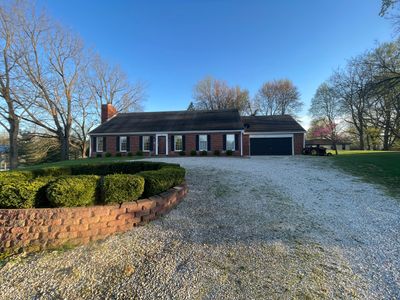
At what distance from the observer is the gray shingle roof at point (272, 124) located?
73.4 ft

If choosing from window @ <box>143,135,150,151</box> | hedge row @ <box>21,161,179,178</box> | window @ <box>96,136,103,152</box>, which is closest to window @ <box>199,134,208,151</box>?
window @ <box>143,135,150,151</box>

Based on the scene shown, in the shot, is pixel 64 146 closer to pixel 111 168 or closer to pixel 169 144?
pixel 169 144

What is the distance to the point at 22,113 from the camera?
21844 millimetres

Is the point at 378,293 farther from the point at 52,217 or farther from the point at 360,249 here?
the point at 52,217

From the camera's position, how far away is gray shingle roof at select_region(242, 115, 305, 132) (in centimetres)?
2238

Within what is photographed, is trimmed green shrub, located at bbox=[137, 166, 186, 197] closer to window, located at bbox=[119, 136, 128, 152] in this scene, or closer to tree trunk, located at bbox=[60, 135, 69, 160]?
window, located at bbox=[119, 136, 128, 152]

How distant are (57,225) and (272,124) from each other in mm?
23197

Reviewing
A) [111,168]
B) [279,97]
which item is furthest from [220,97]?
[111,168]

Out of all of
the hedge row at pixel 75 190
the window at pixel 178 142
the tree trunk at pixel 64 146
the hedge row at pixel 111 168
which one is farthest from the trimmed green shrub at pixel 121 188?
the tree trunk at pixel 64 146

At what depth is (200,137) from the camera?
21.5 m

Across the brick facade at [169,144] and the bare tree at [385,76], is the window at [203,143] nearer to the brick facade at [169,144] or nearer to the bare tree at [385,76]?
the brick facade at [169,144]

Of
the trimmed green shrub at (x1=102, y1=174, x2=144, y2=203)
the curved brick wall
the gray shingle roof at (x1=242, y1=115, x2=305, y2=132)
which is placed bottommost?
the curved brick wall

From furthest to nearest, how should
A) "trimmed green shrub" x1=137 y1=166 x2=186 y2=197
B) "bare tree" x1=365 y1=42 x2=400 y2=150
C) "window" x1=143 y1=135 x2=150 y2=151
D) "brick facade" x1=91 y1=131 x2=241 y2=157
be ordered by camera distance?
1. "window" x1=143 y1=135 x2=150 y2=151
2. "brick facade" x1=91 y1=131 x2=241 y2=157
3. "bare tree" x1=365 y1=42 x2=400 y2=150
4. "trimmed green shrub" x1=137 y1=166 x2=186 y2=197

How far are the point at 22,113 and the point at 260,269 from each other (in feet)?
88.6
